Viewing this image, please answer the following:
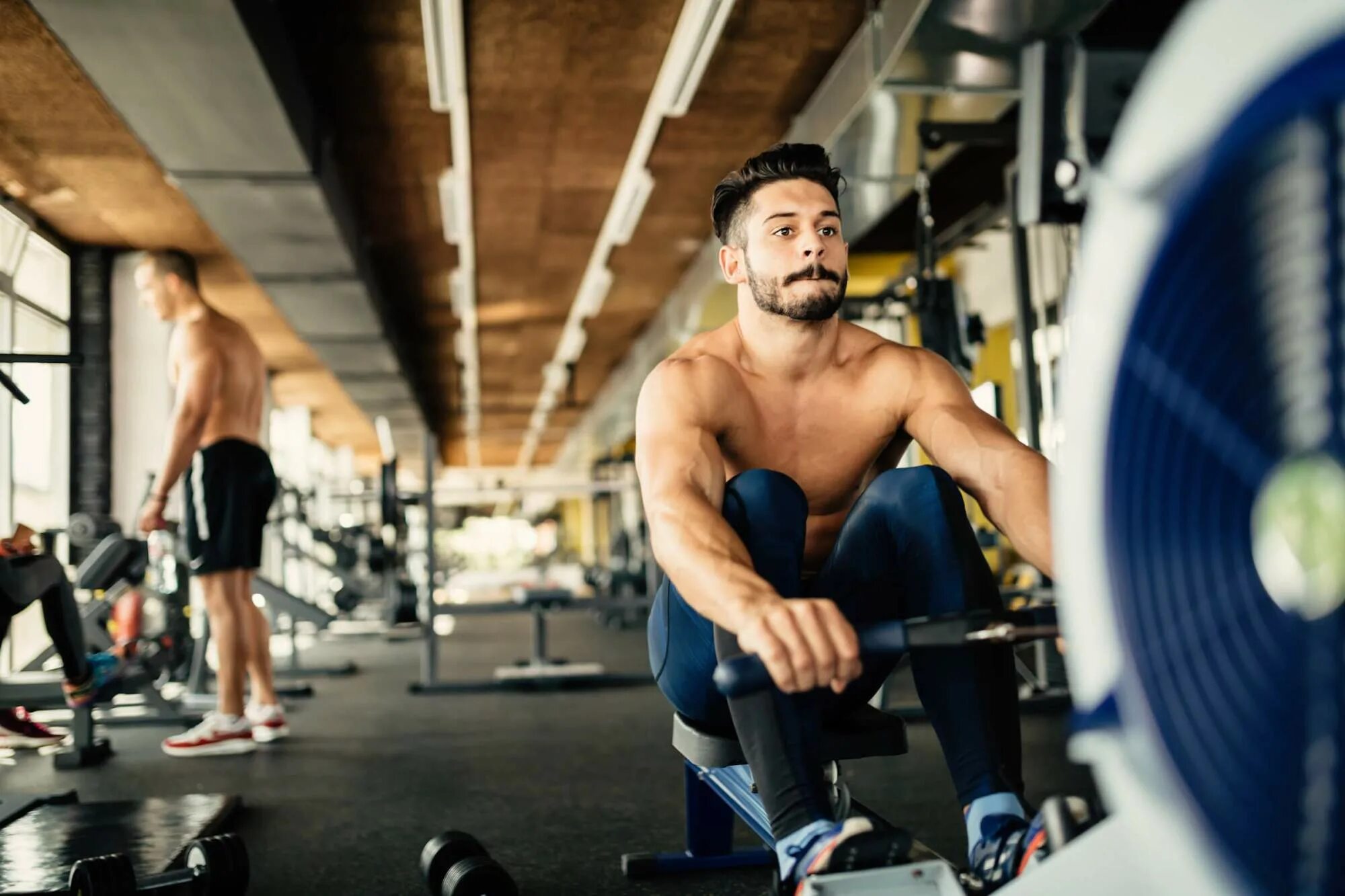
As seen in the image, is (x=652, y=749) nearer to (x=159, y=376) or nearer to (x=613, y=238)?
(x=613, y=238)

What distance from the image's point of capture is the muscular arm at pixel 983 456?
1.19m

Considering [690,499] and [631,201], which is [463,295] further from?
[690,499]

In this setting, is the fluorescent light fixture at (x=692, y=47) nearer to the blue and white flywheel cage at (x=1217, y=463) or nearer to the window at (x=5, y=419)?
the window at (x=5, y=419)

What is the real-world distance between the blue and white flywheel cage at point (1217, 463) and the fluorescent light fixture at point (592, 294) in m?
6.93

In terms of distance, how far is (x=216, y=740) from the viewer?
3053 millimetres

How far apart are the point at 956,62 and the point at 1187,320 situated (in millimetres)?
3116

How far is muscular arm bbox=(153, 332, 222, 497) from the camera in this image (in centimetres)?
304

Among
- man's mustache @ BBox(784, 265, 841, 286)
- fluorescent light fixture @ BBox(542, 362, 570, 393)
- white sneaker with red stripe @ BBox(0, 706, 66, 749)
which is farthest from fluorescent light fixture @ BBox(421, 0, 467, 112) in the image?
fluorescent light fixture @ BBox(542, 362, 570, 393)

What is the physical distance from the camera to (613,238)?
6.51 m

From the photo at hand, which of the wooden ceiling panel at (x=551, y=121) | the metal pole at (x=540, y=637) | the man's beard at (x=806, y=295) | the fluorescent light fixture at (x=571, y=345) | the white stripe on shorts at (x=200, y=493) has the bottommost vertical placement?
the metal pole at (x=540, y=637)

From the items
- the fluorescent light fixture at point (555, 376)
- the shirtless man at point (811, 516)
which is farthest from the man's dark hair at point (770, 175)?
the fluorescent light fixture at point (555, 376)

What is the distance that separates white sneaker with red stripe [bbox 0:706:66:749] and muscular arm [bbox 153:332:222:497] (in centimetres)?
65

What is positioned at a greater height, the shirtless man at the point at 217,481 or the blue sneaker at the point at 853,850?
the shirtless man at the point at 217,481

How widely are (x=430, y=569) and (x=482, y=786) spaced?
2.28 metres
